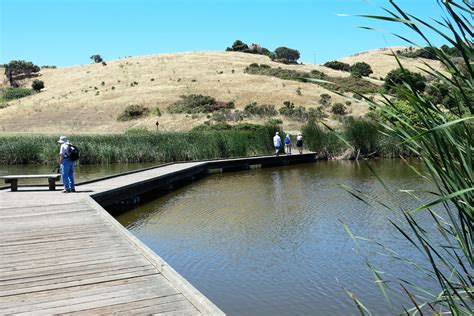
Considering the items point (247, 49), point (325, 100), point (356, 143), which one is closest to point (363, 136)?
point (356, 143)

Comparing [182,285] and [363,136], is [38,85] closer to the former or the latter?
[363,136]

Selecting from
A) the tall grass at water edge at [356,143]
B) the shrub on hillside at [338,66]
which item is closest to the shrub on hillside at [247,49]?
the shrub on hillside at [338,66]

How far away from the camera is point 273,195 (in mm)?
14094

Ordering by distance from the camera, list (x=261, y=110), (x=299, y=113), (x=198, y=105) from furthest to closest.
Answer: (x=198, y=105), (x=261, y=110), (x=299, y=113)

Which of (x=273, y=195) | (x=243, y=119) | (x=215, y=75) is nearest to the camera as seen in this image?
(x=273, y=195)

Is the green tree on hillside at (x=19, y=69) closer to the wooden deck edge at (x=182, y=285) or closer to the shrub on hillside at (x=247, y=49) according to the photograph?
the shrub on hillside at (x=247, y=49)

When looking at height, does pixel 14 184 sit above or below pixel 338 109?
below

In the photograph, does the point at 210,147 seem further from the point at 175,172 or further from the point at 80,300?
the point at 80,300

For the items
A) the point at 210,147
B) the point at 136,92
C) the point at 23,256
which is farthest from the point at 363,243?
the point at 136,92

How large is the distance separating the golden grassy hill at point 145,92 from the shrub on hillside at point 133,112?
0.75 m

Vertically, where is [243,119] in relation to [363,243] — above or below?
above

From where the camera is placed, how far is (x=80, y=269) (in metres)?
5.07

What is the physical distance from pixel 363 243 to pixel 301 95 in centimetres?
4833

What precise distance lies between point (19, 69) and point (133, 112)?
1719 inches
